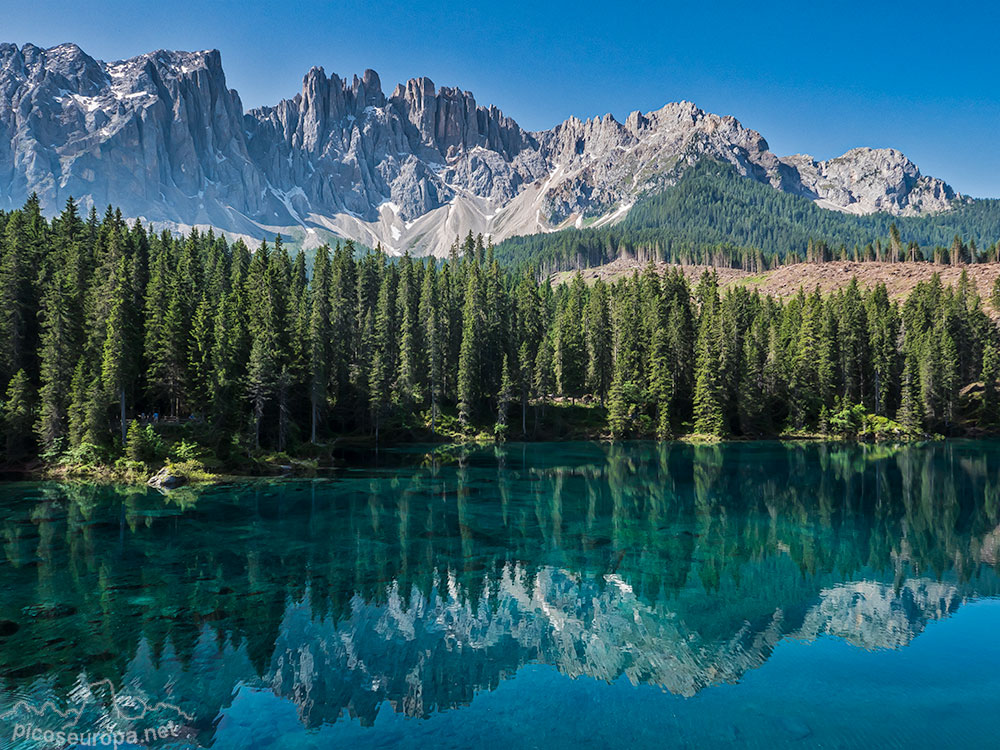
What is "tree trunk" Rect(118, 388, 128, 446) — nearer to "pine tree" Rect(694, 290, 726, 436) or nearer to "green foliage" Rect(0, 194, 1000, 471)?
"green foliage" Rect(0, 194, 1000, 471)

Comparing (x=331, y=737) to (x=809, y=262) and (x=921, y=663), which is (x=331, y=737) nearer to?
(x=921, y=663)

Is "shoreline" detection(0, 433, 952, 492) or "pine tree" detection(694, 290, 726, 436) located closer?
"shoreline" detection(0, 433, 952, 492)

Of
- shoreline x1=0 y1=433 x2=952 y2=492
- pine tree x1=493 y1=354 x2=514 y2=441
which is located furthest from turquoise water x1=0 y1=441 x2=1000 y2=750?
pine tree x1=493 y1=354 x2=514 y2=441

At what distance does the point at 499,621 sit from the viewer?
21.5 meters

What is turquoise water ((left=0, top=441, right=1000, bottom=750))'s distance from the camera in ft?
48.3

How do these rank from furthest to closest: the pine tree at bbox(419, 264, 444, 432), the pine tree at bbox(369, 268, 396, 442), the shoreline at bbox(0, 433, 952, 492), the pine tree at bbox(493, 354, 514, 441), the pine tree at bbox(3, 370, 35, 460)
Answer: the pine tree at bbox(493, 354, 514, 441), the pine tree at bbox(419, 264, 444, 432), the pine tree at bbox(369, 268, 396, 442), the pine tree at bbox(3, 370, 35, 460), the shoreline at bbox(0, 433, 952, 492)

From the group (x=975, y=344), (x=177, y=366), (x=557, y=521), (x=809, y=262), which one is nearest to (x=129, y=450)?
(x=177, y=366)

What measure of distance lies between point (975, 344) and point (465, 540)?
106 m

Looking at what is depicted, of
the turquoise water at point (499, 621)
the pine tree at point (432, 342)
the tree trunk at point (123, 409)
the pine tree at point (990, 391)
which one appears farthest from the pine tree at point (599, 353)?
the tree trunk at point (123, 409)

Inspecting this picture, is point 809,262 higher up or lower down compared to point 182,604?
higher up

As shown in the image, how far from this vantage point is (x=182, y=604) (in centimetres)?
2220

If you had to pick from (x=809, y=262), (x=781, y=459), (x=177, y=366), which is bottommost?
(x=781, y=459)

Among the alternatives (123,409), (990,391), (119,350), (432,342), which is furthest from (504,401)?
(990,391)

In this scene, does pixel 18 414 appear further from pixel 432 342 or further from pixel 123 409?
pixel 432 342
